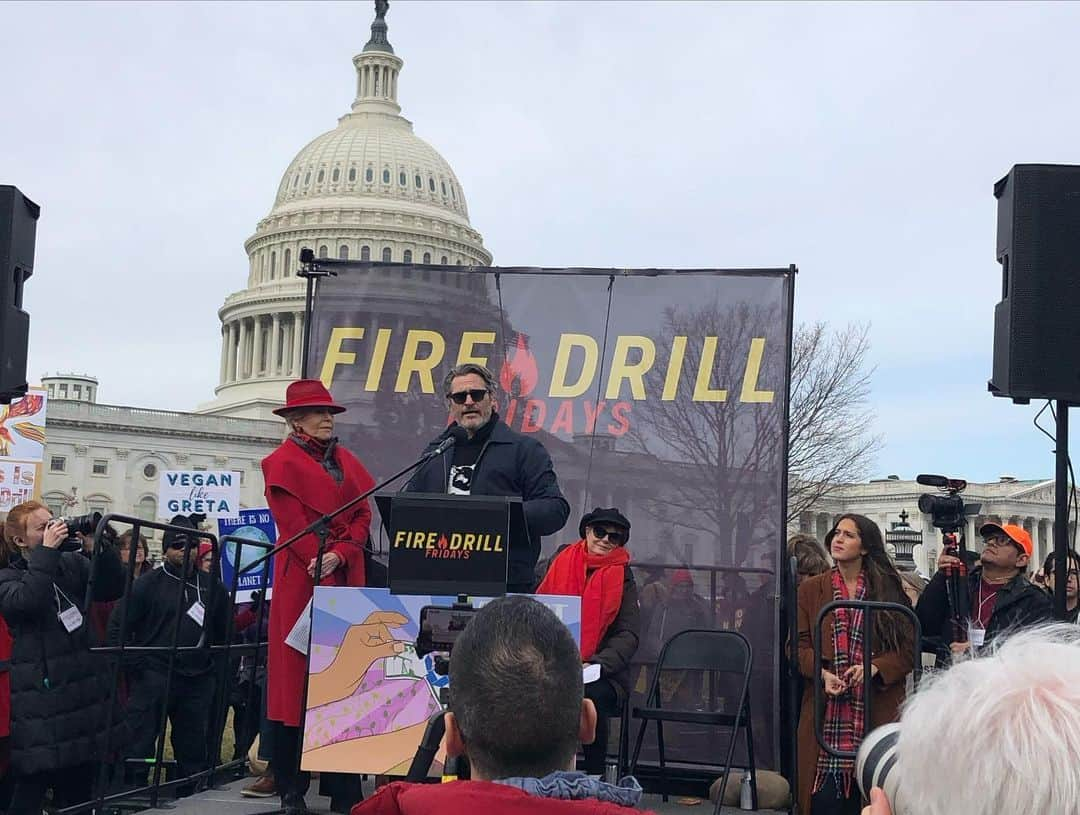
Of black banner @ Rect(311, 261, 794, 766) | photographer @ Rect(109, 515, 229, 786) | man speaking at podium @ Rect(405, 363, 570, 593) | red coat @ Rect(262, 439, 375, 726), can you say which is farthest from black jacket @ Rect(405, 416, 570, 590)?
photographer @ Rect(109, 515, 229, 786)

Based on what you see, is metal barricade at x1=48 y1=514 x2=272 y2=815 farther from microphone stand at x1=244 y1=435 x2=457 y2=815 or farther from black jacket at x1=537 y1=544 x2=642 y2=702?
black jacket at x1=537 y1=544 x2=642 y2=702

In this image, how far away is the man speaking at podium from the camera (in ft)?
20.6

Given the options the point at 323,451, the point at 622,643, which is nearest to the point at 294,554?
the point at 323,451

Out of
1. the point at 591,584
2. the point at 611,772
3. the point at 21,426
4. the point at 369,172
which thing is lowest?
the point at 611,772

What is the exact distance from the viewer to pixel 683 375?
8148 mm

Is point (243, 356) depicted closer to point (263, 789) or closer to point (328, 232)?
point (328, 232)

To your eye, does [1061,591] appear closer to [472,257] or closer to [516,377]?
[516,377]

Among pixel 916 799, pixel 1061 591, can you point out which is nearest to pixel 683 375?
pixel 1061 591

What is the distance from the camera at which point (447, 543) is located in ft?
18.0

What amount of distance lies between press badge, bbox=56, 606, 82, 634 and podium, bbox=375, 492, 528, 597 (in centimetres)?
179

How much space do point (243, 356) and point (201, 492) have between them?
Answer: 292 ft

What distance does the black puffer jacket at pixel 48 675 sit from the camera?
6.21m

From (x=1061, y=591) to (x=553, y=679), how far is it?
376cm

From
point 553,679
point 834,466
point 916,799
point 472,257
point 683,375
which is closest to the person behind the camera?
point 916,799
